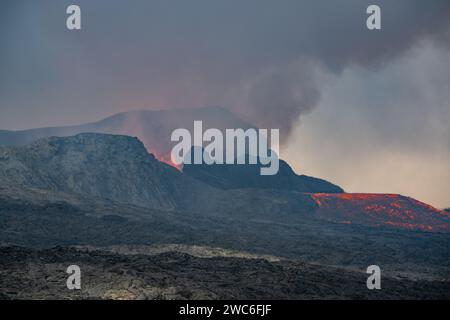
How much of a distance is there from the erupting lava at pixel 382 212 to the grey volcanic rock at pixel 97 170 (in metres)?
38.9

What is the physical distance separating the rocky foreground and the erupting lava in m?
85.2

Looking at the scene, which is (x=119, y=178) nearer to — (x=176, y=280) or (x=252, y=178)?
(x=252, y=178)

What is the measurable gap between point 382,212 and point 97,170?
74995 millimetres

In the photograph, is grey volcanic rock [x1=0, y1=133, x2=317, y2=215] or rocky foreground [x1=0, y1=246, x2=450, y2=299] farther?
grey volcanic rock [x1=0, y1=133, x2=317, y2=215]

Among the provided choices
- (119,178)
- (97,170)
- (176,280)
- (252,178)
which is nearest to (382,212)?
(252,178)

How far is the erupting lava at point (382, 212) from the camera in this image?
400 feet

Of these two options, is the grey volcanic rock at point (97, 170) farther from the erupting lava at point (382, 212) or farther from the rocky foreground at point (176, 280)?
the rocky foreground at point (176, 280)

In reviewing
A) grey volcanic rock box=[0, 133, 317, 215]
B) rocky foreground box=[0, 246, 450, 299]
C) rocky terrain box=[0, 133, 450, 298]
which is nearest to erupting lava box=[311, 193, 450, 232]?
rocky terrain box=[0, 133, 450, 298]

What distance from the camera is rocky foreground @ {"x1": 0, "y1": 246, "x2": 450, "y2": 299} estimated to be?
27578 millimetres

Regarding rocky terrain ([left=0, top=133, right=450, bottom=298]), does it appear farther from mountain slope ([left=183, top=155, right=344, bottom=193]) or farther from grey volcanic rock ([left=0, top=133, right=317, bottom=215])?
mountain slope ([left=183, top=155, right=344, bottom=193])

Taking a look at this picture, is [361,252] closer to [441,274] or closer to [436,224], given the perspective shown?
[441,274]
